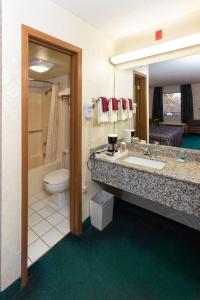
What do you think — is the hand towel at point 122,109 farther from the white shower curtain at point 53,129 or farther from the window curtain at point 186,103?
the white shower curtain at point 53,129

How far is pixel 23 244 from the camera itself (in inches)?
57.8

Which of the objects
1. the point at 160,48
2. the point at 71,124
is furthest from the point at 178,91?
the point at 71,124

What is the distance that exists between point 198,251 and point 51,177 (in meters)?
1.98

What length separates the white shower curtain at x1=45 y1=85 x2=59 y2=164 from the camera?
11.0 feet

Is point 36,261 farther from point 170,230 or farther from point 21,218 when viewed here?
point 170,230

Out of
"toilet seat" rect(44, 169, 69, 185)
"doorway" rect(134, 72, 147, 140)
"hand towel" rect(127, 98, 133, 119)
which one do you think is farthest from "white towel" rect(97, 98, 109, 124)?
"toilet seat" rect(44, 169, 69, 185)

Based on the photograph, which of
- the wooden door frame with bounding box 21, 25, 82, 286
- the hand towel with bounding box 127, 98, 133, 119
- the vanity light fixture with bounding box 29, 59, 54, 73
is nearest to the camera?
the wooden door frame with bounding box 21, 25, 82, 286

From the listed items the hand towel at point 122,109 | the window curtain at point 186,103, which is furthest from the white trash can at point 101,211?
the window curtain at point 186,103

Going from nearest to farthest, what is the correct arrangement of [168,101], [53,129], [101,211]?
[101,211], [168,101], [53,129]

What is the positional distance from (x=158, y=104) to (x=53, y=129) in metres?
2.01

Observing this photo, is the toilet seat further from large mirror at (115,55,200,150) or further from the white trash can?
large mirror at (115,55,200,150)

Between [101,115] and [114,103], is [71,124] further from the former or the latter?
[114,103]

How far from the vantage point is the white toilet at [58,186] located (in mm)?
2496

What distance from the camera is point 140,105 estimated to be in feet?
7.88
